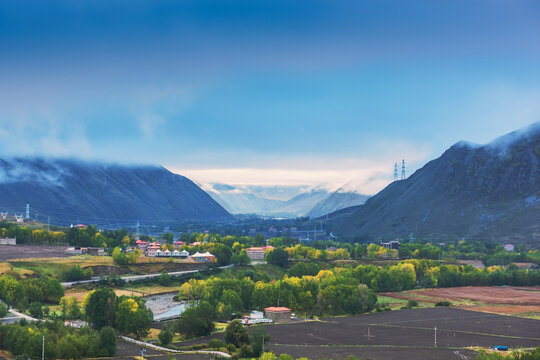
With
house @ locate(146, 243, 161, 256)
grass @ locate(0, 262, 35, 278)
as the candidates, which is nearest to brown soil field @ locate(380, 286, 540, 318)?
house @ locate(146, 243, 161, 256)

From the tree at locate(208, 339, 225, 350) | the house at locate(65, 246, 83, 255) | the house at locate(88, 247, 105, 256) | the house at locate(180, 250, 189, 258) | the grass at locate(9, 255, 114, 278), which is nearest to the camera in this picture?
the tree at locate(208, 339, 225, 350)

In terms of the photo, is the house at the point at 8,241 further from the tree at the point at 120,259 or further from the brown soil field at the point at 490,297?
the brown soil field at the point at 490,297

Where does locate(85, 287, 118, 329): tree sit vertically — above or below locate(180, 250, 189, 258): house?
below

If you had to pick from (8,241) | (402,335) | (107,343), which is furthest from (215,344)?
(8,241)

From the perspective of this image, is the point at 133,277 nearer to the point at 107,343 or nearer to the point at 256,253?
the point at 256,253

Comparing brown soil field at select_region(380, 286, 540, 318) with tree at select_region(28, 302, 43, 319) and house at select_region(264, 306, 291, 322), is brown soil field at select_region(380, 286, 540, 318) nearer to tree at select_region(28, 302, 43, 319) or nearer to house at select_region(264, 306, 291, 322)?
house at select_region(264, 306, 291, 322)

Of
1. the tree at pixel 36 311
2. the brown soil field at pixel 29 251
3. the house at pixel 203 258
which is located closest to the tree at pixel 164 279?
the house at pixel 203 258
